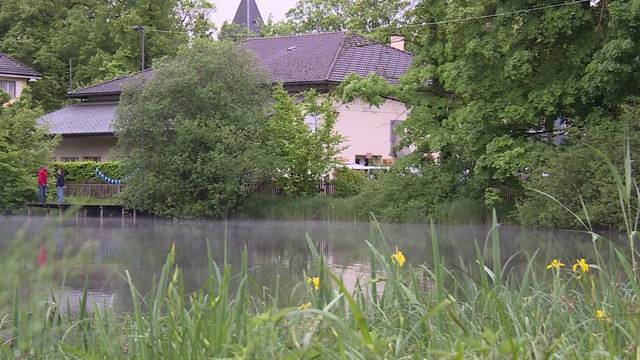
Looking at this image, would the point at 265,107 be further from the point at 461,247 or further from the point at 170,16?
the point at 170,16

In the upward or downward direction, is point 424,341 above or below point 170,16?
below

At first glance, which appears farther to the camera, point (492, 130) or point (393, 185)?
point (393, 185)

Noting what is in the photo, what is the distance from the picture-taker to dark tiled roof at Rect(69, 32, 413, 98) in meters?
42.8

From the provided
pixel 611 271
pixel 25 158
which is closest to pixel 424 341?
pixel 611 271

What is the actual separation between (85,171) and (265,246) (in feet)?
68.3

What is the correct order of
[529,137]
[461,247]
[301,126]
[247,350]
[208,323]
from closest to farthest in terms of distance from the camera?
[247,350], [208,323], [461,247], [529,137], [301,126]

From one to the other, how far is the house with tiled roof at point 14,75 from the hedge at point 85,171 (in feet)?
45.5

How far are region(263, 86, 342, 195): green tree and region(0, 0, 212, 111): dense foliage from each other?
2193 cm

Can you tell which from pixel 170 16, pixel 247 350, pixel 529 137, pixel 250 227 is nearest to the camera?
pixel 247 350

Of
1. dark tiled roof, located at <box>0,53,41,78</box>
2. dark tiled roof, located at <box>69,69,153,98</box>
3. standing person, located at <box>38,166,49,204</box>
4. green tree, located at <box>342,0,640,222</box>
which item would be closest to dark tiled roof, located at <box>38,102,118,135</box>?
dark tiled roof, located at <box>69,69,153,98</box>

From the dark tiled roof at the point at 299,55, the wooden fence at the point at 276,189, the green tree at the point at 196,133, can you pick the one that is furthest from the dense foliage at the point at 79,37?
the wooden fence at the point at 276,189

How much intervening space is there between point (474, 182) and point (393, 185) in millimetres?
2718

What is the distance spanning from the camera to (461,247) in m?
19.2

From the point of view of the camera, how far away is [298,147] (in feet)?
113
